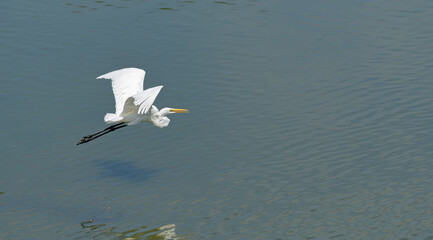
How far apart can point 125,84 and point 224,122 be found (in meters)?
2.69

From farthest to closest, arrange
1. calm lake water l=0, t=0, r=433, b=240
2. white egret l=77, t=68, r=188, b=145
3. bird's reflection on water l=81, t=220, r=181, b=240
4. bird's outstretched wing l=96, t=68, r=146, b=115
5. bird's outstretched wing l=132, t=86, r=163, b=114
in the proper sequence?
1. bird's outstretched wing l=96, t=68, r=146, b=115
2. white egret l=77, t=68, r=188, b=145
3. calm lake water l=0, t=0, r=433, b=240
4. bird's outstretched wing l=132, t=86, r=163, b=114
5. bird's reflection on water l=81, t=220, r=181, b=240

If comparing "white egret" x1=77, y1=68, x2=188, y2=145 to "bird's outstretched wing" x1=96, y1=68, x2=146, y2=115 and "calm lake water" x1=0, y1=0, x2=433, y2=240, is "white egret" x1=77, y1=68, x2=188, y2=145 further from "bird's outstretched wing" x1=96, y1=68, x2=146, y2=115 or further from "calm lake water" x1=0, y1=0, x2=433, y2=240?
"calm lake water" x1=0, y1=0, x2=433, y2=240

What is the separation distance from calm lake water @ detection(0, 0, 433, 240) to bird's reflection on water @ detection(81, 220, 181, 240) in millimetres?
32

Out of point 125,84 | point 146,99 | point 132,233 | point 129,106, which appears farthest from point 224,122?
point 132,233

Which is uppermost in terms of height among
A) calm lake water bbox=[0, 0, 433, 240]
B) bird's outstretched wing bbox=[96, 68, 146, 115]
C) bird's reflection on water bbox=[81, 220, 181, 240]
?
bird's outstretched wing bbox=[96, 68, 146, 115]

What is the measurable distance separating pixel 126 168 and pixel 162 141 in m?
1.28

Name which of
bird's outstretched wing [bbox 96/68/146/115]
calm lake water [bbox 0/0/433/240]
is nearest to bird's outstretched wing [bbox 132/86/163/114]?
bird's outstretched wing [bbox 96/68/146/115]

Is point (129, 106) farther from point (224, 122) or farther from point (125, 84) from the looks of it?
point (224, 122)

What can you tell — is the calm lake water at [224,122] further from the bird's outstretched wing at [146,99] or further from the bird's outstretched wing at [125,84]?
the bird's outstretched wing at [146,99]

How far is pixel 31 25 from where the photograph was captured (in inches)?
823

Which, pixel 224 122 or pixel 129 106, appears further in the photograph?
pixel 224 122

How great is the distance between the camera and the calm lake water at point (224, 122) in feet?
41.5

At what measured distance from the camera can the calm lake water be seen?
1265 centimetres

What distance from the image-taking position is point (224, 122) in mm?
16094
